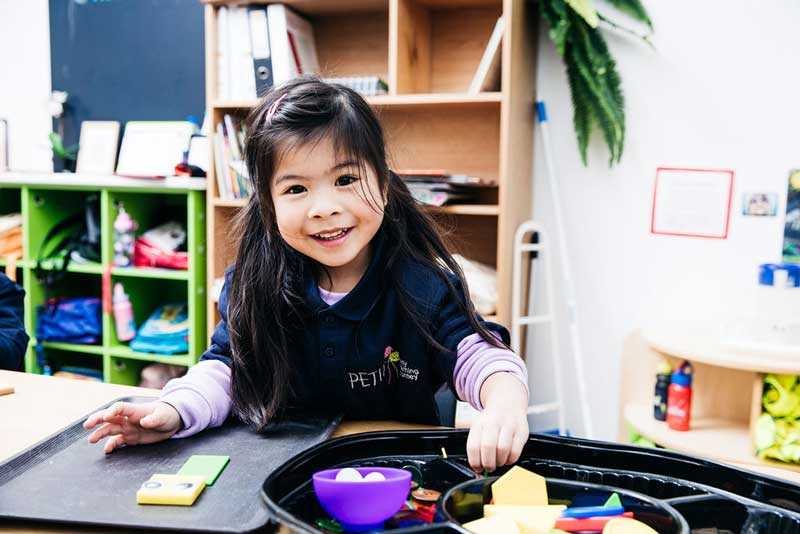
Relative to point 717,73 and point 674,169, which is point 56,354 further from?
point 717,73

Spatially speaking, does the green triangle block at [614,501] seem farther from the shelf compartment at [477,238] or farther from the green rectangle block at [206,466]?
the shelf compartment at [477,238]

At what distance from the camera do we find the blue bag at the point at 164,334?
249cm

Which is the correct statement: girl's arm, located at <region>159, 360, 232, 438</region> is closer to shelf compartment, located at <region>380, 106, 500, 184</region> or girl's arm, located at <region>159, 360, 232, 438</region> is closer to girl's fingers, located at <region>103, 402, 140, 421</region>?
girl's fingers, located at <region>103, 402, 140, 421</region>

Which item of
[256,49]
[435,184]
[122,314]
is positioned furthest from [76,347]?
[435,184]

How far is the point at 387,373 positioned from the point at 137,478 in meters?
0.44

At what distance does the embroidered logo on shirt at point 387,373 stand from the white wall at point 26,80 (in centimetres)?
258

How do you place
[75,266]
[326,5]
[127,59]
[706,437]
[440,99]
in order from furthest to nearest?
[127,59] → [75,266] → [326,5] → [440,99] → [706,437]

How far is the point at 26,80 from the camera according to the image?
302 centimetres

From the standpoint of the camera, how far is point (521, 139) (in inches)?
83.0

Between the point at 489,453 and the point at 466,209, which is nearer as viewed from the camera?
the point at 489,453

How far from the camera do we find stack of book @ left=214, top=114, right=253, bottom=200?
2307 millimetres

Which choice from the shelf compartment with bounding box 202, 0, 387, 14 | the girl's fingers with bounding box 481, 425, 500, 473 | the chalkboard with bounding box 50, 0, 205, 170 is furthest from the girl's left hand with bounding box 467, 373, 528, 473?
the chalkboard with bounding box 50, 0, 205, 170

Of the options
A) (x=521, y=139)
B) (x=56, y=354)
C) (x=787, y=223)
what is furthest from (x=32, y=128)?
(x=787, y=223)

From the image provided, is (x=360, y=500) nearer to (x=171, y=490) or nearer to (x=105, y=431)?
(x=171, y=490)
